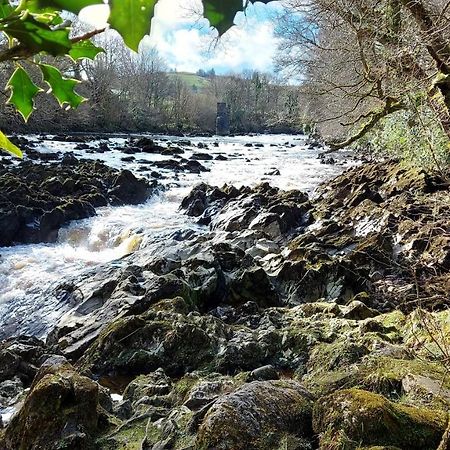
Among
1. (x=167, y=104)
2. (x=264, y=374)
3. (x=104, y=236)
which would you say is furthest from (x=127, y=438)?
(x=167, y=104)

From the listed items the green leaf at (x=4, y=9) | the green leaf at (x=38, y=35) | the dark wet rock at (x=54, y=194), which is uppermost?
the green leaf at (x=4, y=9)

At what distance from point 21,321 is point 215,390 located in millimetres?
6000

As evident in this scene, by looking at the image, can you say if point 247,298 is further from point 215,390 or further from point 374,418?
point 374,418

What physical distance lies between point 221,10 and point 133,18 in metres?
0.07

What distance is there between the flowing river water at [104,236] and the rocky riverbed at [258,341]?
0.49m

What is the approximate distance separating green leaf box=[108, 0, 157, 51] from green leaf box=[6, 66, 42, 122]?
23 centimetres

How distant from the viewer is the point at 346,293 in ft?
30.4

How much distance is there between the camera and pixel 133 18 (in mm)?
401

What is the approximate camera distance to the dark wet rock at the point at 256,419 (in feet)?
10.7

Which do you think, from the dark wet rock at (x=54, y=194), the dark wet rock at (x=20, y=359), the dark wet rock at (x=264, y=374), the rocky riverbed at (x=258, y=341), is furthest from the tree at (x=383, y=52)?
the dark wet rock at (x=54, y=194)

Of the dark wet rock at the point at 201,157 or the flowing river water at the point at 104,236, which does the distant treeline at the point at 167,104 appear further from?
the flowing river water at the point at 104,236

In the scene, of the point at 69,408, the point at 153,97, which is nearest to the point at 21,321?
the point at 69,408

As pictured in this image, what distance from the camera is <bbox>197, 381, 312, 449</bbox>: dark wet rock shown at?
10.7 ft

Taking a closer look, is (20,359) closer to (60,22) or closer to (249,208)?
(60,22)
